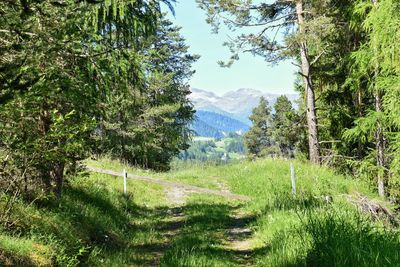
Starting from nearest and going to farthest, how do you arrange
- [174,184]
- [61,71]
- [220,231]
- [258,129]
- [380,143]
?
[61,71] → [220,231] → [380,143] → [174,184] → [258,129]

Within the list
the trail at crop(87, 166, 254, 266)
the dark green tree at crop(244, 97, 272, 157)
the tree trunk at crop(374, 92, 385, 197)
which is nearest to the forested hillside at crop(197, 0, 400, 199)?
the tree trunk at crop(374, 92, 385, 197)

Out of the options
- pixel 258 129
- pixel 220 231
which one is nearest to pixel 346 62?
pixel 220 231

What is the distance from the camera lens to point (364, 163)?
44.1 feet

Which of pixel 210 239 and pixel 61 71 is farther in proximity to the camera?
pixel 210 239

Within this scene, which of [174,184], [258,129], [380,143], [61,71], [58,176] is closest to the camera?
[61,71]

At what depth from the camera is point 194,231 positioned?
9164mm

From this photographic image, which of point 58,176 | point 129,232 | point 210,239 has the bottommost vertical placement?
point 129,232

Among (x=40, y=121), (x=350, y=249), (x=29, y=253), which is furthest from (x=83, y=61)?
(x=350, y=249)

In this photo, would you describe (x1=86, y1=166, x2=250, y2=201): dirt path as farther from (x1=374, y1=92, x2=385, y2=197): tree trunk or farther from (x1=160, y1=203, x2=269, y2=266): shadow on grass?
(x1=374, y1=92, x2=385, y2=197): tree trunk

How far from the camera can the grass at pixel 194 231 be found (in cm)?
504

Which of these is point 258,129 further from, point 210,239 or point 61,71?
point 61,71

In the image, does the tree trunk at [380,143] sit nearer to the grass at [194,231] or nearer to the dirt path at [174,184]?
the grass at [194,231]

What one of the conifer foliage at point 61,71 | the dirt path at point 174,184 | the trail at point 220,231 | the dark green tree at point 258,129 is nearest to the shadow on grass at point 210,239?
the trail at point 220,231

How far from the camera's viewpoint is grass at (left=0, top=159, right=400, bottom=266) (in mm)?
5043
